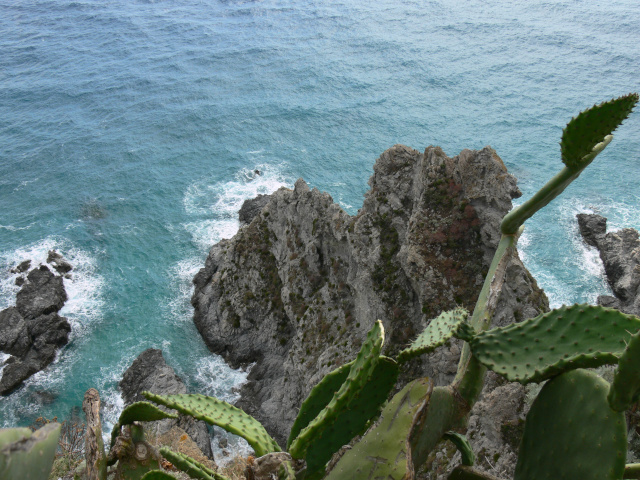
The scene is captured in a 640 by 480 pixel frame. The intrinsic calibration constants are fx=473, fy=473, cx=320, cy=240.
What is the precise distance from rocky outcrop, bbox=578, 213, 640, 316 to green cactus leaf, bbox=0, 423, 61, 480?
48.5 metres

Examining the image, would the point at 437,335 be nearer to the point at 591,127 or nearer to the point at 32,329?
the point at 591,127

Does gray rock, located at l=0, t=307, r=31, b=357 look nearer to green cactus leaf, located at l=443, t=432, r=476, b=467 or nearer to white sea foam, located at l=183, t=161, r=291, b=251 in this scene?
white sea foam, located at l=183, t=161, r=291, b=251

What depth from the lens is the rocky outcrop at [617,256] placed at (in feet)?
156

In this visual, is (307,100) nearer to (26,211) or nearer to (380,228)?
(26,211)

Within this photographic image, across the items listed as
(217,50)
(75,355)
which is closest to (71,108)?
(217,50)

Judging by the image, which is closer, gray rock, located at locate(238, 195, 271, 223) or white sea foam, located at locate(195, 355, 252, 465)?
white sea foam, located at locate(195, 355, 252, 465)

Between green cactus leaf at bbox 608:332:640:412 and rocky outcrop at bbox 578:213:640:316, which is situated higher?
green cactus leaf at bbox 608:332:640:412

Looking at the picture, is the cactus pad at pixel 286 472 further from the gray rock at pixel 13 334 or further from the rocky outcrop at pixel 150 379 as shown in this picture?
the gray rock at pixel 13 334

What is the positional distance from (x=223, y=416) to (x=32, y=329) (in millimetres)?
45657

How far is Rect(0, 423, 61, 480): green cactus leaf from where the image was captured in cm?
302

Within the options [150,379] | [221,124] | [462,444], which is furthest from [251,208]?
[462,444]

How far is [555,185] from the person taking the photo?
28.4 feet

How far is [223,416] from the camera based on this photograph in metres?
8.10

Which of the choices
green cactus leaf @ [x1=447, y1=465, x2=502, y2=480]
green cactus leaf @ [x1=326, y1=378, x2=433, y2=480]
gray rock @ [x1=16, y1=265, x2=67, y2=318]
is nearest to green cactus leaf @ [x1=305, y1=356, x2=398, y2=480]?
green cactus leaf @ [x1=326, y1=378, x2=433, y2=480]
